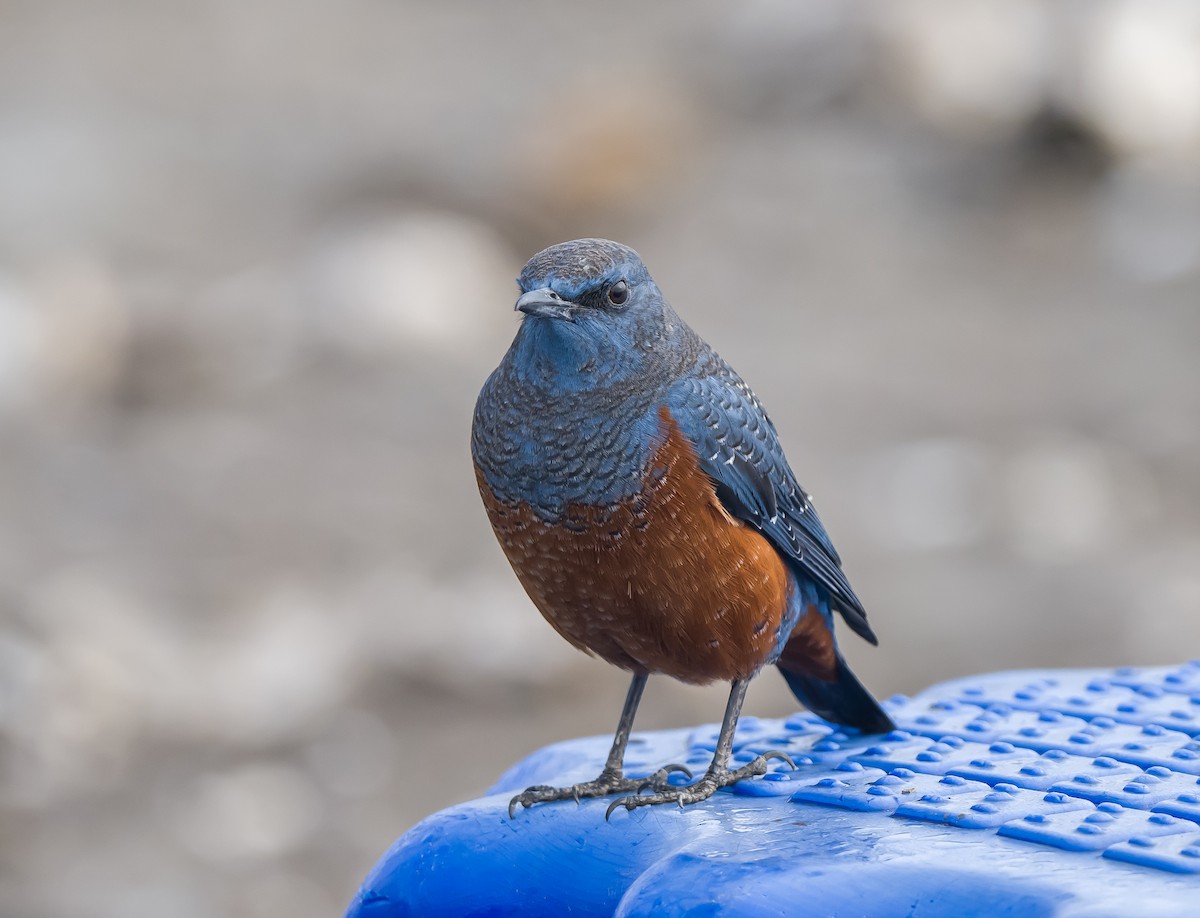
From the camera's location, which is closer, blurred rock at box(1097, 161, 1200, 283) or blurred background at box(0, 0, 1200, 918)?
blurred background at box(0, 0, 1200, 918)

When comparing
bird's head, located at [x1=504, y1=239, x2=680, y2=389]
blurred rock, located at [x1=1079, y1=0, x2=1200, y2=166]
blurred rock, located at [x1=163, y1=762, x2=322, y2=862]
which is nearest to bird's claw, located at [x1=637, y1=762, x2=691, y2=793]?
Answer: bird's head, located at [x1=504, y1=239, x2=680, y2=389]

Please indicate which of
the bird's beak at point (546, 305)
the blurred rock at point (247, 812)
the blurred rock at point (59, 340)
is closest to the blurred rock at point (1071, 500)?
the blurred rock at point (247, 812)

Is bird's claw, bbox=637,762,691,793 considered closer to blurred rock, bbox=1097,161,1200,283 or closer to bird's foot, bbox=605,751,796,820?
bird's foot, bbox=605,751,796,820

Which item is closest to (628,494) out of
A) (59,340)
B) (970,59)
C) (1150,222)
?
(59,340)

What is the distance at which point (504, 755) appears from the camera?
9305 millimetres

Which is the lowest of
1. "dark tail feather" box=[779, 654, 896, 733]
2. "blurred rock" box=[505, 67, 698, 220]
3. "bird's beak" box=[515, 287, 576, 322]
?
"dark tail feather" box=[779, 654, 896, 733]

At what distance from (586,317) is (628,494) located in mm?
430

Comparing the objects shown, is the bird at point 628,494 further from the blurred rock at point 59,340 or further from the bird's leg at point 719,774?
the blurred rock at point 59,340

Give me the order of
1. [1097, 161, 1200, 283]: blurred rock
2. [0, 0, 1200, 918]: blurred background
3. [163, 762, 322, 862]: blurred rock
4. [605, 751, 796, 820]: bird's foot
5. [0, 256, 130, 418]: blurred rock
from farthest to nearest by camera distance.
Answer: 1. [1097, 161, 1200, 283]: blurred rock
2. [0, 256, 130, 418]: blurred rock
3. [0, 0, 1200, 918]: blurred background
4. [163, 762, 322, 862]: blurred rock
5. [605, 751, 796, 820]: bird's foot

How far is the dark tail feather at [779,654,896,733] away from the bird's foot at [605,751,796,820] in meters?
0.33

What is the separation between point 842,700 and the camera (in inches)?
161

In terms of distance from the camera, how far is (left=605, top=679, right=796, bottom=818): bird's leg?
3.44 metres

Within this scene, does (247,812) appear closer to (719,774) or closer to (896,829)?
(719,774)

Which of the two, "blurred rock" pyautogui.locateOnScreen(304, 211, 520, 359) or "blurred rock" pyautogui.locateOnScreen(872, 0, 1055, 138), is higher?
"blurred rock" pyautogui.locateOnScreen(872, 0, 1055, 138)
